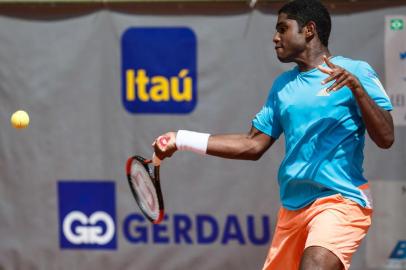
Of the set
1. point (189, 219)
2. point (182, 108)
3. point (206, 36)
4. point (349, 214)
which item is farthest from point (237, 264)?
point (349, 214)

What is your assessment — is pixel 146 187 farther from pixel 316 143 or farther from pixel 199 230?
pixel 199 230

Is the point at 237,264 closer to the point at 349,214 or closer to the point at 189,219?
the point at 189,219

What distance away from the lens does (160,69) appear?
238 inches

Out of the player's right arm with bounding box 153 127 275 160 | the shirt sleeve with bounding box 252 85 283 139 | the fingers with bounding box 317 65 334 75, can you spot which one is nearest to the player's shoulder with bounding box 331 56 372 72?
the fingers with bounding box 317 65 334 75

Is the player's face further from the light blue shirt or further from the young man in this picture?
the light blue shirt

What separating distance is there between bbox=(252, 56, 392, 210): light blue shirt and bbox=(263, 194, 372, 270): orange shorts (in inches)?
1.8

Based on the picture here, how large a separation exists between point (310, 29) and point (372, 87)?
0.47 m

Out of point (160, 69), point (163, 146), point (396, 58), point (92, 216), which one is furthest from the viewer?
point (92, 216)

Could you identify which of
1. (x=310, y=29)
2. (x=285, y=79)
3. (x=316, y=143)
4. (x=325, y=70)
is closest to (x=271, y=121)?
(x=285, y=79)

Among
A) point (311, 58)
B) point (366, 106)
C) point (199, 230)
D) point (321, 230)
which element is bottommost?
point (199, 230)

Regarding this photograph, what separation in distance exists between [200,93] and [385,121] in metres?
2.37

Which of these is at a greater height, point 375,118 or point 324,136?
Answer: point 375,118

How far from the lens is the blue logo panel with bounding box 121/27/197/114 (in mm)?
6035

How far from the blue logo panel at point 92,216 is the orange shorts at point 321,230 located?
2157 millimetres
